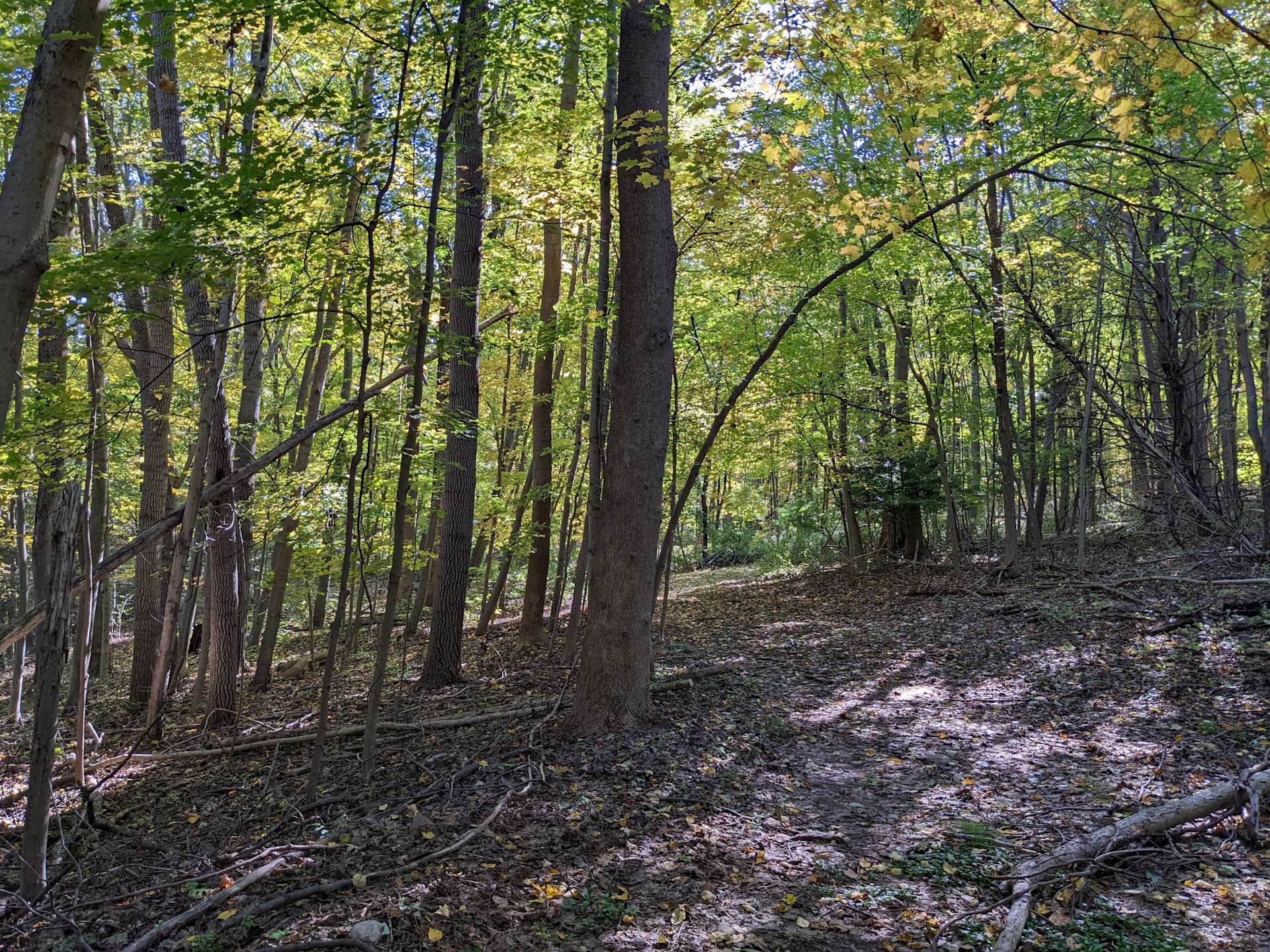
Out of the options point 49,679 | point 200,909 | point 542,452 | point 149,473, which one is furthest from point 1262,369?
point 149,473

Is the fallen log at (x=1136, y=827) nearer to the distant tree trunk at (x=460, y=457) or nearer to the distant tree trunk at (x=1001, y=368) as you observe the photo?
the distant tree trunk at (x=460, y=457)

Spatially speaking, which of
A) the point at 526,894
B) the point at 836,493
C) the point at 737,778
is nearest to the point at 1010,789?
the point at 737,778

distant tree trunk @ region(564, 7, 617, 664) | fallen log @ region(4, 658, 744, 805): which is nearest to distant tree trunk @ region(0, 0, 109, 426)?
distant tree trunk @ region(564, 7, 617, 664)

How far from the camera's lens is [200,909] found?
3254 millimetres

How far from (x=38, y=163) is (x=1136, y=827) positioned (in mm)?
5291

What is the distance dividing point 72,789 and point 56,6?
6.46m

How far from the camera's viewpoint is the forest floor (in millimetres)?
3186

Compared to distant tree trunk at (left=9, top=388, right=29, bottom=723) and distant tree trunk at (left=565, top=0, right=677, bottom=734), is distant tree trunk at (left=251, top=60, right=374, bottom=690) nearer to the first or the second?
distant tree trunk at (left=565, top=0, right=677, bottom=734)

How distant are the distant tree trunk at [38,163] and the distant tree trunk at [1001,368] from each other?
→ 11.6m

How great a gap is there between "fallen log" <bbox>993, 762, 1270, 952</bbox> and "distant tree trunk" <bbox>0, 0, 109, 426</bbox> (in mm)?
4148

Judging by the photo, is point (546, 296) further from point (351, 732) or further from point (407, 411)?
point (351, 732)

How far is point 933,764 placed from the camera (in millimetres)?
5246

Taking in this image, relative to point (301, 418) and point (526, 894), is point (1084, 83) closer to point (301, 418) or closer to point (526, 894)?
point (526, 894)

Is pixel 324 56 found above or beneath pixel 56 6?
above
